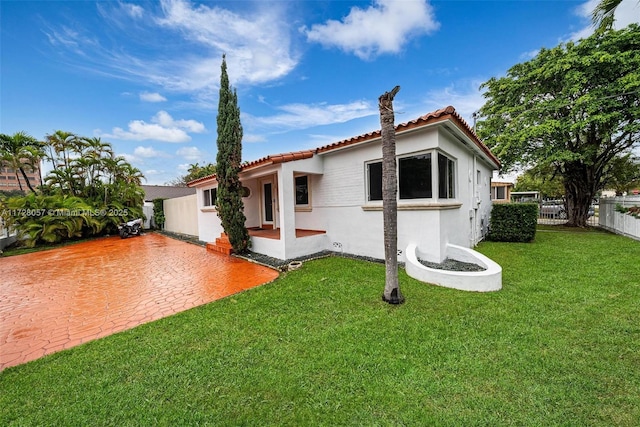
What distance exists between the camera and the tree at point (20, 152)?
43.5ft

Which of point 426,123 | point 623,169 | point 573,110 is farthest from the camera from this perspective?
point 623,169

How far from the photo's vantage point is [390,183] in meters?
4.53

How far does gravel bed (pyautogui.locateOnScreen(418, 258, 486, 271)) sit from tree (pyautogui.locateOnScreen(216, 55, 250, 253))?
20.2 feet

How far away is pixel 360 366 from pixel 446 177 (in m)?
5.99

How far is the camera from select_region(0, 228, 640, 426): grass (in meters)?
2.33

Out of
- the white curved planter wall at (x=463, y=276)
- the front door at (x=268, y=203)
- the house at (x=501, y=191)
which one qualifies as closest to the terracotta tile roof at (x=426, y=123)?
the white curved planter wall at (x=463, y=276)

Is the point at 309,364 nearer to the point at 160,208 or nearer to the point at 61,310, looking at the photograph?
the point at 61,310

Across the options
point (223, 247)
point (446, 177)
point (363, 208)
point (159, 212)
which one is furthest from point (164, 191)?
point (446, 177)

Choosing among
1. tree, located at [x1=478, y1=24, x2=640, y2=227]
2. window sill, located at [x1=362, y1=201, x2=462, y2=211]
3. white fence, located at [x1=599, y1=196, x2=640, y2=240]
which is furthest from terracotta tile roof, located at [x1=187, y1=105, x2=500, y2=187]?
white fence, located at [x1=599, y1=196, x2=640, y2=240]

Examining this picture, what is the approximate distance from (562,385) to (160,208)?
22.0m

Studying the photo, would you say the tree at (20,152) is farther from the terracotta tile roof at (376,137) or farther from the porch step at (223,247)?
the terracotta tile roof at (376,137)

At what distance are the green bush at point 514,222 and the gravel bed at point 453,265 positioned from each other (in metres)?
5.41

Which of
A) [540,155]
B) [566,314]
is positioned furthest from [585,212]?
[566,314]

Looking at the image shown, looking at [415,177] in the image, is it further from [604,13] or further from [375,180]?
[604,13]
